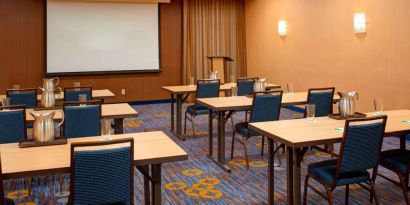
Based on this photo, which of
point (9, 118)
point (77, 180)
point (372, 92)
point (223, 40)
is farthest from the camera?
point (223, 40)

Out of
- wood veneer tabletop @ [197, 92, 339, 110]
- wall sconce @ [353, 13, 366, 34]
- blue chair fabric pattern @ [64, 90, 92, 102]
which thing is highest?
wall sconce @ [353, 13, 366, 34]

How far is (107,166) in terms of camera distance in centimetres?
225

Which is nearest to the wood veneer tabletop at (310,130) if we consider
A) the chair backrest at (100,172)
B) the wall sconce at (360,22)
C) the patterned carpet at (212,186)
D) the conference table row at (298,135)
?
the conference table row at (298,135)

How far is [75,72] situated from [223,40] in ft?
12.4

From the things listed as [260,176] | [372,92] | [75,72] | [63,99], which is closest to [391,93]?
[372,92]

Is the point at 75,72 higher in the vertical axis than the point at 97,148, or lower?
higher

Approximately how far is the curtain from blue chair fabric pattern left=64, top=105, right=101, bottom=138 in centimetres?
630

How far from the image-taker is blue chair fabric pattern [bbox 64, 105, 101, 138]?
3.77 m

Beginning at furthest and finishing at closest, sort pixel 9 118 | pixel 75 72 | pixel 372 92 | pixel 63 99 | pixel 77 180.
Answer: pixel 75 72
pixel 372 92
pixel 63 99
pixel 9 118
pixel 77 180

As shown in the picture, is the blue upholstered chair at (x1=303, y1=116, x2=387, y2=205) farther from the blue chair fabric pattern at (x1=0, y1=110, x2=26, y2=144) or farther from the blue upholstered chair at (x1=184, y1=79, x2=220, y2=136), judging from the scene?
the blue upholstered chair at (x1=184, y1=79, x2=220, y2=136)

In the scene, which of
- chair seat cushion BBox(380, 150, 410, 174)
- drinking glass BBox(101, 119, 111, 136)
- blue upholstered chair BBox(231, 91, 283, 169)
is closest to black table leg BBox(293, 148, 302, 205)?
chair seat cushion BBox(380, 150, 410, 174)

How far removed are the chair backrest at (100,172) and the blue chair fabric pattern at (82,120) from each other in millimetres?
1523

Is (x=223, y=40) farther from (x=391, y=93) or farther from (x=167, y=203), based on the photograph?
(x=167, y=203)

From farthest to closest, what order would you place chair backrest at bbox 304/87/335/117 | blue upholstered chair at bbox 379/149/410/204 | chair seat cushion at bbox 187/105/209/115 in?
chair seat cushion at bbox 187/105/209/115 → chair backrest at bbox 304/87/335/117 → blue upholstered chair at bbox 379/149/410/204
